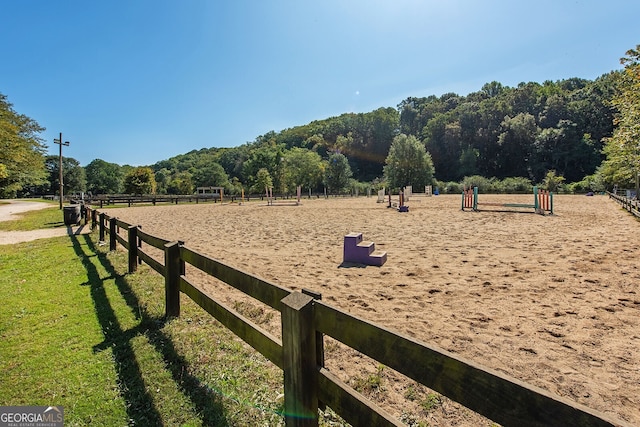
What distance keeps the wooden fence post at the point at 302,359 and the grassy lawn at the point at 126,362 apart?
67 centimetres

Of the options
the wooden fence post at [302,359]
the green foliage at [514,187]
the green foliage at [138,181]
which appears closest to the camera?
the wooden fence post at [302,359]

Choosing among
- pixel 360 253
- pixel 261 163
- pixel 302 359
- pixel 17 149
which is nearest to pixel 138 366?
pixel 302 359

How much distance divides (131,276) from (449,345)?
5.57 metres

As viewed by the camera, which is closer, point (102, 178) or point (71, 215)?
point (71, 215)

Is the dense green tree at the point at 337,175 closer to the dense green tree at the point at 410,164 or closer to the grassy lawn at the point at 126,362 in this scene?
the dense green tree at the point at 410,164

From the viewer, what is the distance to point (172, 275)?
408 cm

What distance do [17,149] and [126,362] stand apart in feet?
118

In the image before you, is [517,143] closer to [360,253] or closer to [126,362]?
[360,253]

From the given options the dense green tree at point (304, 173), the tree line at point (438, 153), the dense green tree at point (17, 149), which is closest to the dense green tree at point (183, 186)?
the tree line at point (438, 153)

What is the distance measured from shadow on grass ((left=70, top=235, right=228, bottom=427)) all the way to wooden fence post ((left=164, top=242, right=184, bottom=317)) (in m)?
0.20

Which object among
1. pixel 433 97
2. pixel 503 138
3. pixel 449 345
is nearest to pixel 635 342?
pixel 449 345

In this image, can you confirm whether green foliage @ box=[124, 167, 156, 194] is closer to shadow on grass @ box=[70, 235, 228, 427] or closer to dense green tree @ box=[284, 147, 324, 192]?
dense green tree @ box=[284, 147, 324, 192]

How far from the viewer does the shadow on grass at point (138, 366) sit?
2.50 metres

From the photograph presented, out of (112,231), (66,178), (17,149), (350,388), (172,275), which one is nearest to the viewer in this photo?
(350,388)
